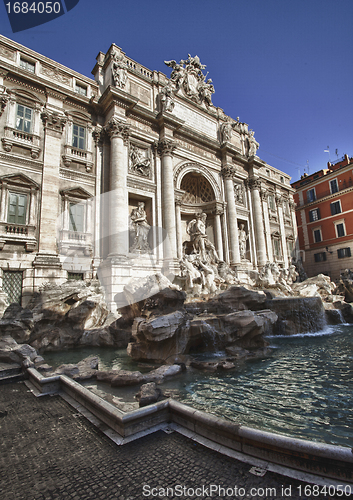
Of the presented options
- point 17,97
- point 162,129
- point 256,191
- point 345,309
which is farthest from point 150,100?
point 345,309

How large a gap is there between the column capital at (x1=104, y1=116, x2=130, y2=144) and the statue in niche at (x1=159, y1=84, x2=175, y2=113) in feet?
11.7

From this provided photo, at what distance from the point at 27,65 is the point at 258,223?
62.1 ft

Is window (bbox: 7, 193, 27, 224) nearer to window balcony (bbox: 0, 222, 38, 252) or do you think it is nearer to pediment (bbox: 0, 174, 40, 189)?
window balcony (bbox: 0, 222, 38, 252)

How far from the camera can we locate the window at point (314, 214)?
98.1 ft

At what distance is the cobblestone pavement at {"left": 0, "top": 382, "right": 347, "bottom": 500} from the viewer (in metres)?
2.19

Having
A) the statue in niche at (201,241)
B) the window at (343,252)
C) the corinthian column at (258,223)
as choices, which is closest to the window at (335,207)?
the window at (343,252)

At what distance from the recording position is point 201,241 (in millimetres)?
17797

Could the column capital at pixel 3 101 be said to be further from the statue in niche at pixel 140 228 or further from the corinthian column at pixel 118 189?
the statue in niche at pixel 140 228

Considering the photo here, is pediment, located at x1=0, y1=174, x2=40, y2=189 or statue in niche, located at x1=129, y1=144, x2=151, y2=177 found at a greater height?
statue in niche, located at x1=129, y1=144, x2=151, y2=177

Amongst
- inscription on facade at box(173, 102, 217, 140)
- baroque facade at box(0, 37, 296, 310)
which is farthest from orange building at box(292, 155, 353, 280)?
inscription on facade at box(173, 102, 217, 140)

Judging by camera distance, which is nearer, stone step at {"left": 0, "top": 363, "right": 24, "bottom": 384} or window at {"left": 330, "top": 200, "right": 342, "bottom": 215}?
stone step at {"left": 0, "top": 363, "right": 24, "bottom": 384}

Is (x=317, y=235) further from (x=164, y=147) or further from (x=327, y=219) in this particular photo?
(x=164, y=147)

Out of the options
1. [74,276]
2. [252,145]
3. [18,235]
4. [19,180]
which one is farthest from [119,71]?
[252,145]

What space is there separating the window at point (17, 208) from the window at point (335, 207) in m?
28.4
